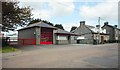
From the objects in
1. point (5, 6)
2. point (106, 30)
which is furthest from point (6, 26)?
point (106, 30)

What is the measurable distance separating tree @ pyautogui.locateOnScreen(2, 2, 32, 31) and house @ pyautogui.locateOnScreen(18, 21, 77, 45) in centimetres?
1101

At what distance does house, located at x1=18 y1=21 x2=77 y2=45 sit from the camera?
3916cm

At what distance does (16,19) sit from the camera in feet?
85.5

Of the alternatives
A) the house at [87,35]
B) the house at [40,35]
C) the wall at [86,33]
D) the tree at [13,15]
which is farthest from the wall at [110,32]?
the tree at [13,15]

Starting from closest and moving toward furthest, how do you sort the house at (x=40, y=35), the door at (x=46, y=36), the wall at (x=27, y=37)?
the house at (x=40, y=35) → the wall at (x=27, y=37) → the door at (x=46, y=36)

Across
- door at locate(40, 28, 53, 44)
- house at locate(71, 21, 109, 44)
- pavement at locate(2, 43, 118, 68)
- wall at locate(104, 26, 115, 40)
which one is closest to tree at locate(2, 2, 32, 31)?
pavement at locate(2, 43, 118, 68)

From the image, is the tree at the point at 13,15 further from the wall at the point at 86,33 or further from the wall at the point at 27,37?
the wall at the point at 86,33

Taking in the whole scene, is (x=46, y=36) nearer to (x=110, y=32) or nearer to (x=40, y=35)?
(x=40, y=35)

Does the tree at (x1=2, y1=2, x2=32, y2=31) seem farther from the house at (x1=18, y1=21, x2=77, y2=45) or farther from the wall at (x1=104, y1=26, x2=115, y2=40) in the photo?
the wall at (x1=104, y1=26, x2=115, y2=40)

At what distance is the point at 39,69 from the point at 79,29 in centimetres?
5792

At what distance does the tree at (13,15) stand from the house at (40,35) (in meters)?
11.0

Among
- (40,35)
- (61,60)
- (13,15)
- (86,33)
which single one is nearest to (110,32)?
(86,33)

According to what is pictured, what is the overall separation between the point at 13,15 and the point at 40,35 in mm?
14893

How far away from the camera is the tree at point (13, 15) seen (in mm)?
24369
